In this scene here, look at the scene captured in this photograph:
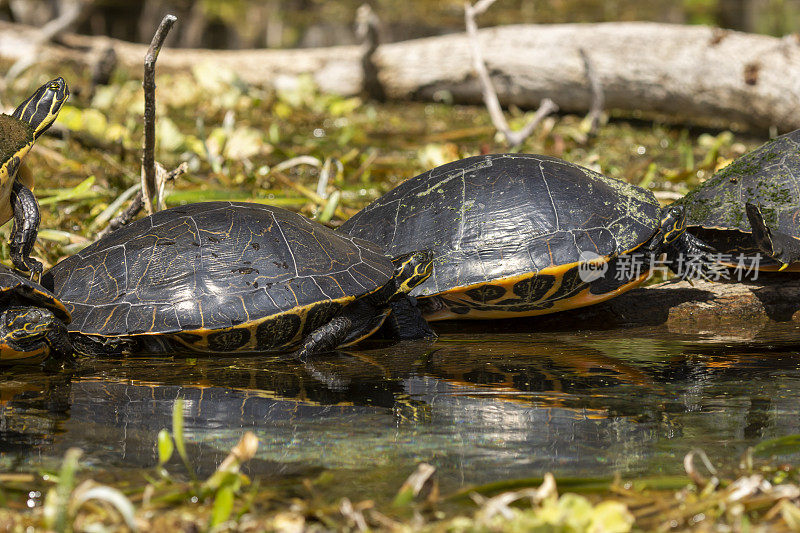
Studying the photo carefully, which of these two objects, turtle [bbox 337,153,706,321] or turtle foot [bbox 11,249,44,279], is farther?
turtle [bbox 337,153,706,321]

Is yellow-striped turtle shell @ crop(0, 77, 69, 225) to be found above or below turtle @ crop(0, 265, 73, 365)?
above

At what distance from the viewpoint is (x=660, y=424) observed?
2.47 meters

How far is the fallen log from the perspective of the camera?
7.55 meters

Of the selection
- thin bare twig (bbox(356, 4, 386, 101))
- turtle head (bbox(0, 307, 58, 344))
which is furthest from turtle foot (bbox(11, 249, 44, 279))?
thin bare twig (bbox(356, 4, 386, 101))

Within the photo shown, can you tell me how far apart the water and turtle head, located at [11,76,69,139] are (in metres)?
1.17

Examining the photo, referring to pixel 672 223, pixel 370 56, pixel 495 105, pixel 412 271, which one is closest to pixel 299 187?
pixel 412 271

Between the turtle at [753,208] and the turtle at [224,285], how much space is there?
66.7 inches

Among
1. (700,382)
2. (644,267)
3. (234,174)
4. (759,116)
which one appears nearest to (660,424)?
(700,382)

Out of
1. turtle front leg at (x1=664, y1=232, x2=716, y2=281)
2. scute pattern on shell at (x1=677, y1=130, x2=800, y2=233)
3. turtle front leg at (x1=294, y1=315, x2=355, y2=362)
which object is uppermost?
scute pattern on shell at (x1=677, y1=130, x2=800, y2=233)

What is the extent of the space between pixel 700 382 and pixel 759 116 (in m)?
5.57

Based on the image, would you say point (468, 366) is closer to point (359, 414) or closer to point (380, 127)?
point (359, 414)

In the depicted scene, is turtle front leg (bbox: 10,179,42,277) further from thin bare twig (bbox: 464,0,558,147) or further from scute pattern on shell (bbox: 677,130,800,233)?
thin bare twig (bbox: 464,0,558,147)

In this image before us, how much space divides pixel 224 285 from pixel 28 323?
779mm

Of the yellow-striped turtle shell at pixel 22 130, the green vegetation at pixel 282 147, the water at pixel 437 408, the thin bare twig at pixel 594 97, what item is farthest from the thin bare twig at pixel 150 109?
the thin bare twig at pixel 594 97
